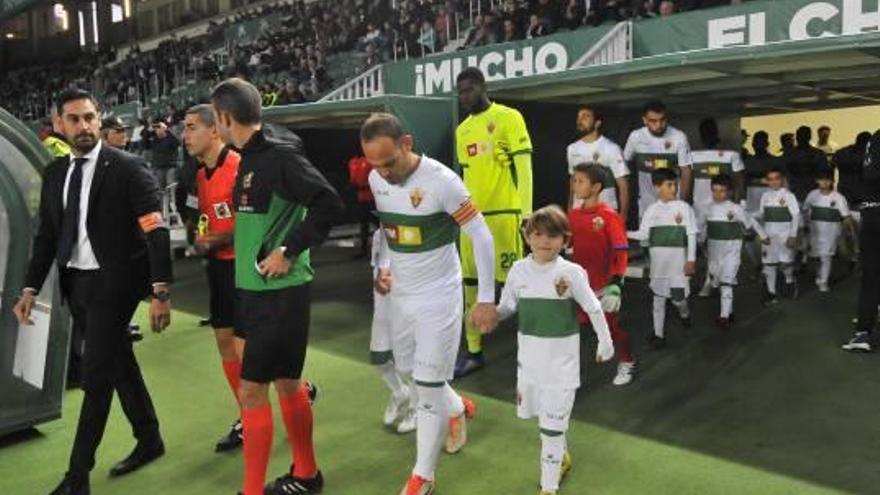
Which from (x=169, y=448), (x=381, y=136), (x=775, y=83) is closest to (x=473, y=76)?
(x=381, y=136)

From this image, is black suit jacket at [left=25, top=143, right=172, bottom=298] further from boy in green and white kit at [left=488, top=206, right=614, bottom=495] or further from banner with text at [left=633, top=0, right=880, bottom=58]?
banner with text at [left=633, top=0, right=880, bottom=58]

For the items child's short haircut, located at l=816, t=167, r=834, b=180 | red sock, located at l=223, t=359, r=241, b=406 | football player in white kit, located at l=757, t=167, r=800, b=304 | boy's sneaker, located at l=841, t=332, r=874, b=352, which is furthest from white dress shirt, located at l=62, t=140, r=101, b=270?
child's short haircut, located at l=816, t=167, r=834, b=180

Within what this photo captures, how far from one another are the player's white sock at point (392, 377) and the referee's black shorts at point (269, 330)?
1178mm

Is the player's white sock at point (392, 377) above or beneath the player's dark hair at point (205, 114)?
beneath

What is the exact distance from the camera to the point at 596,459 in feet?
13.2

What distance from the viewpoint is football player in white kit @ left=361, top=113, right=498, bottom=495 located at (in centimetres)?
330

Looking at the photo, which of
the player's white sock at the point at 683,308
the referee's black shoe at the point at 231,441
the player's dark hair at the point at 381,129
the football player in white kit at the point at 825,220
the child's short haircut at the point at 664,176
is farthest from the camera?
the football player in white kit at the point at 825,220

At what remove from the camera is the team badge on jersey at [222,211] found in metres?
4.00

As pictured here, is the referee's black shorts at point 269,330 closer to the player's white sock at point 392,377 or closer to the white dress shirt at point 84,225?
the white dress shirt at point 84,225

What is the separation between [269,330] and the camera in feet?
10.4

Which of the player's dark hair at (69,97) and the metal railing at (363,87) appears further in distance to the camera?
the metal railing at (363,87)

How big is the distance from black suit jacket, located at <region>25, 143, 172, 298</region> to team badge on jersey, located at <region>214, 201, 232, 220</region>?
0.36m

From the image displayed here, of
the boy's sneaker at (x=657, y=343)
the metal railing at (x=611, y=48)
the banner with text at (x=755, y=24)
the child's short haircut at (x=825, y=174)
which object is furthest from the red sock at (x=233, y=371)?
the metal railing at (x=611, y=48)

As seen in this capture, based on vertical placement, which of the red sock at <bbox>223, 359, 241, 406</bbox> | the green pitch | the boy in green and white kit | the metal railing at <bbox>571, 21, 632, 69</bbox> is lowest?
the green pitch
